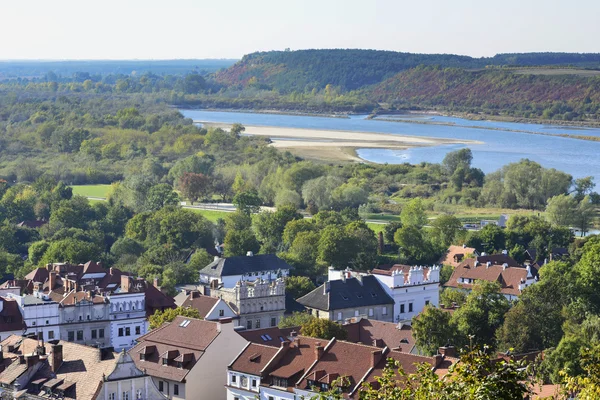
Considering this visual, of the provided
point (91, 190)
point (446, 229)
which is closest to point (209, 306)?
point (446, 229)

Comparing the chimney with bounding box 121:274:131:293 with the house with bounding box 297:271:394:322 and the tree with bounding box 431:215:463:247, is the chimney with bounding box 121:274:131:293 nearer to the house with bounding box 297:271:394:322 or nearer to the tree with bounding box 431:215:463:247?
the house with bounding box 297:271:394:322

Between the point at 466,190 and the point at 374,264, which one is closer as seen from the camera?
the point at 374,264

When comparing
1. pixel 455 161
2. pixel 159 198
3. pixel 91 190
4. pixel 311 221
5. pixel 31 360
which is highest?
pixel 31 360

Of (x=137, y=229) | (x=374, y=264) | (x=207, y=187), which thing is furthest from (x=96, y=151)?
(x=374, y=264)

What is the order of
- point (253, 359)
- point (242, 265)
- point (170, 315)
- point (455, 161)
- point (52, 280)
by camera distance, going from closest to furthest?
point (253, 359)
point (170, 315)
point (52, 280)
point (242, 265)
point (455, 161)

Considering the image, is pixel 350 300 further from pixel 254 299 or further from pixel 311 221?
pixel 311 221

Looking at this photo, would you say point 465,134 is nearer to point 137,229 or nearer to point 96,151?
point 96,151

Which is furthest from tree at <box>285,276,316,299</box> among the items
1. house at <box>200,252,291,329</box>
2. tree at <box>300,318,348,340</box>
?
tree at <box>300,318,348,340</box>
